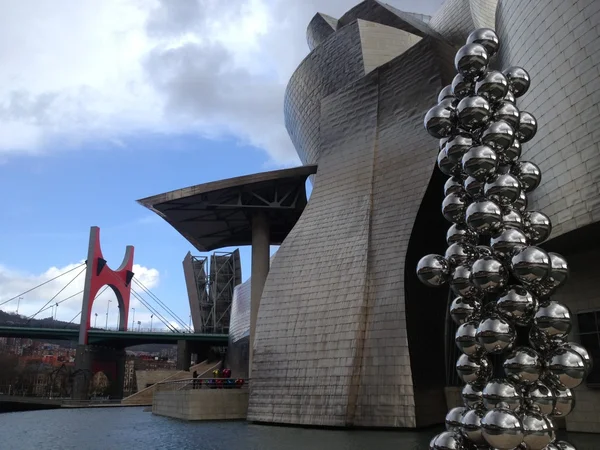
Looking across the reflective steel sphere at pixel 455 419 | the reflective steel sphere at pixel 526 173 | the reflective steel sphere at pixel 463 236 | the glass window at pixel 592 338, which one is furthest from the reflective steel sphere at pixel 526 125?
the glass window at pixel 592 338

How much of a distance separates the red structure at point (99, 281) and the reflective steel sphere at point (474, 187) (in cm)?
4054

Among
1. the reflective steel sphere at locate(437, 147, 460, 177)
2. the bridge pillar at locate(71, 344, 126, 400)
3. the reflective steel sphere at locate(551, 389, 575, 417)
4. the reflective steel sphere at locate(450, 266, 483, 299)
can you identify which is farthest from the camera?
the bridge pillar at locate(71, 344, 126, 400)

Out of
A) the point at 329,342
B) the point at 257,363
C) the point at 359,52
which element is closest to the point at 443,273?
the point at 329,342

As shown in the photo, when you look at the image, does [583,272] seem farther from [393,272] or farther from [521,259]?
[521,259]

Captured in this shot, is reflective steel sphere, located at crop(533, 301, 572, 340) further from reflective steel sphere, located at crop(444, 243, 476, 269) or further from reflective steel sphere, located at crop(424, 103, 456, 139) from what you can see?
→ reflective steel sphere, located at crop(424, 103, 456, 139)

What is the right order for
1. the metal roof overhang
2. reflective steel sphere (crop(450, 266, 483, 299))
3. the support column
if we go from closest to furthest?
1. reflective steel sphere (crop(450, 266, 483, 299))
2. the metal roof overhang
3. the support column

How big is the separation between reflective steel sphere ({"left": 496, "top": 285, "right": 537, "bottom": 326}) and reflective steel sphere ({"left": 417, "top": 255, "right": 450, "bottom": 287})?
0.64 m

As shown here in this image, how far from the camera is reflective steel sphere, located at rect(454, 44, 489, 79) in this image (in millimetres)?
→ 4820

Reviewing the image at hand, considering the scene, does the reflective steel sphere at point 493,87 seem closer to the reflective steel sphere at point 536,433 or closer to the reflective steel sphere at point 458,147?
the reflective steel sphere at point 458,147

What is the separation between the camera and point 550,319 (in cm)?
409

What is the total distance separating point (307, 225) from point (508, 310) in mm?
11828

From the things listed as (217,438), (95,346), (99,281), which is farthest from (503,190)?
(99,281)

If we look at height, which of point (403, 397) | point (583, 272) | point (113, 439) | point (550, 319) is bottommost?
point (113, 439)

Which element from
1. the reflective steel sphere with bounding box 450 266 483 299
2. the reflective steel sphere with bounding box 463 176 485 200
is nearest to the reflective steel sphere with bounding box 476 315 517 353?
the reflective steel sphere with bounding box 450 266 483 299
